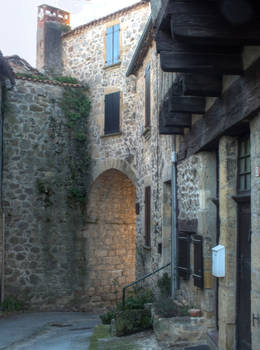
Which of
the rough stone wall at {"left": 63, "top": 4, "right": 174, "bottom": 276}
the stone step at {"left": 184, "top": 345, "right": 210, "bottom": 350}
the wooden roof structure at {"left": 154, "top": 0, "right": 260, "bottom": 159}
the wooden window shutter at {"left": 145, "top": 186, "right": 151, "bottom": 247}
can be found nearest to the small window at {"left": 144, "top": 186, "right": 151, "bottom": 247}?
the wooden window shutter at {"left": 145, "top": 186, "right": 151, "bottom": 247}

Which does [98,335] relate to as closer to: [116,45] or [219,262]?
[219,262]

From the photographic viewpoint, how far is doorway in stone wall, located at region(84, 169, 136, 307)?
13.4 m

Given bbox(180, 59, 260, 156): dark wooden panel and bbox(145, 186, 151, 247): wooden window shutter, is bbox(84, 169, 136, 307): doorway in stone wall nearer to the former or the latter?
bbox(145, 186, 151, 247): wooden window shutter

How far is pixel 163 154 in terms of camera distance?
29.2 ft

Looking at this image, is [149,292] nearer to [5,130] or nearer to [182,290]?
[182,290]

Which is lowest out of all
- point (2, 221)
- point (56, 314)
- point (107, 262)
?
point (56, 314)

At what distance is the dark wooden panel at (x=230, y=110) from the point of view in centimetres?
402

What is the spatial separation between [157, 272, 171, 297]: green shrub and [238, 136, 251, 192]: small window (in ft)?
11.0

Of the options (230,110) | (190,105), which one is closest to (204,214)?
(190,105)

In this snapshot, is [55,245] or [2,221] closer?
[2,221]

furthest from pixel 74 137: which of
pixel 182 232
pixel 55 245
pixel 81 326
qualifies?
pixel 182 232

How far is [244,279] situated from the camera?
489 centimetres

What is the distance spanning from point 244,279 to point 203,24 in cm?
277

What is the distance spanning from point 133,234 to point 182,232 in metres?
7.17
